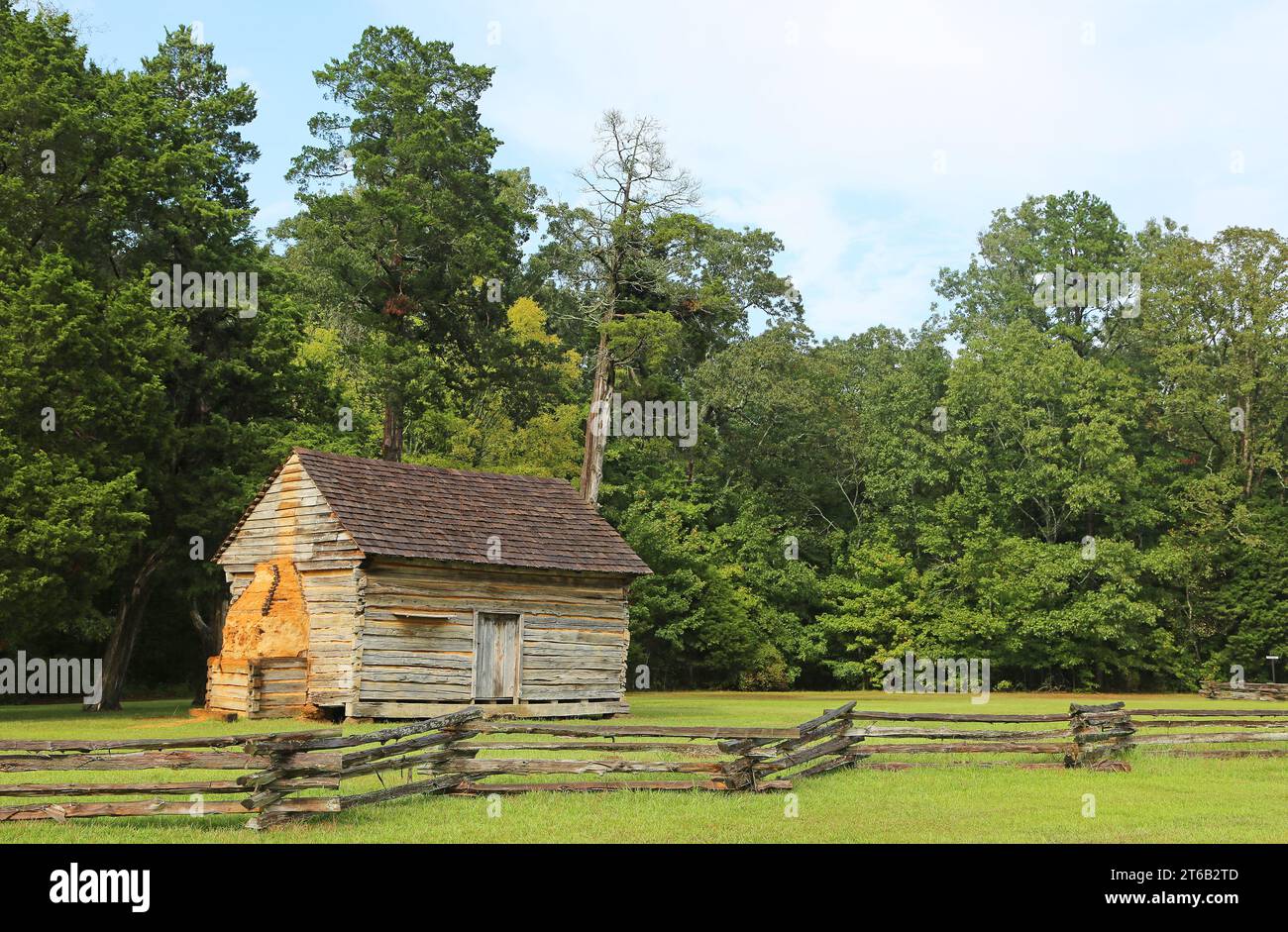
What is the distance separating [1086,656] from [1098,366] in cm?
1253

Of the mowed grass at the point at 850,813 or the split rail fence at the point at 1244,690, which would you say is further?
the split rail fence at the point at 1244,690

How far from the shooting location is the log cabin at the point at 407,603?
2559 cm

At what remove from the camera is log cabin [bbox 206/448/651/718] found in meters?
25.6

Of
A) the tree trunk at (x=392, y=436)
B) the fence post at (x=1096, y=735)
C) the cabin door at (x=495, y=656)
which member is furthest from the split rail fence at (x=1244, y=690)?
the tree trunk at (x=392, y=436)

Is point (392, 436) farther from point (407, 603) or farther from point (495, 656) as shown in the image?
point (407, 603)

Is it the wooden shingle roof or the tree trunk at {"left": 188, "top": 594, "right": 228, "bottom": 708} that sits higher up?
the wooden shingle roof

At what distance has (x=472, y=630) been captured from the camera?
26.8 meters

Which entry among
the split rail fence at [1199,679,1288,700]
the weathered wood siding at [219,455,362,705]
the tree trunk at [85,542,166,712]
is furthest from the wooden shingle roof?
the split rail fence at [1199,679,1288,700]

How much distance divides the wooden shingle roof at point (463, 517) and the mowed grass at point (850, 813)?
7901mm

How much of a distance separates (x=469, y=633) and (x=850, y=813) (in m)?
14.4

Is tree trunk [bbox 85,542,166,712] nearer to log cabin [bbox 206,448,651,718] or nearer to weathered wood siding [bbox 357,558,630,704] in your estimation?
log cabin [bbox 206,448,651,718]

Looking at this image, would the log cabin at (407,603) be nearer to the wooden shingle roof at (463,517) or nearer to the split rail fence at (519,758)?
the wooden shingle roof at (463,517)

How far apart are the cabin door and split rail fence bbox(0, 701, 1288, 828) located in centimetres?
384

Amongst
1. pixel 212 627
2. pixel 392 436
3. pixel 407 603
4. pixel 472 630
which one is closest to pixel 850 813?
pixel 407 603
